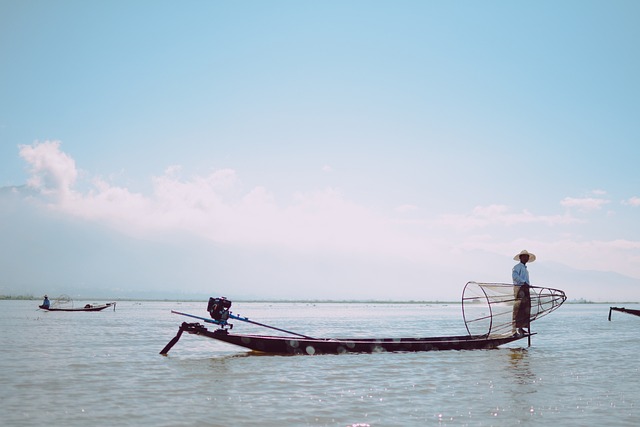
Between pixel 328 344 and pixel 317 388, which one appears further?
pixel 328 344

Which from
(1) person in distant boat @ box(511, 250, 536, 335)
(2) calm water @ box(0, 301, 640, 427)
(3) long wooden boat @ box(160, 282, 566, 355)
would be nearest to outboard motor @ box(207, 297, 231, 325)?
(3) long wooden boat @ box(160, 282, 566, 355)

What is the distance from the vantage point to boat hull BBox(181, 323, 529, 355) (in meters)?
16.2

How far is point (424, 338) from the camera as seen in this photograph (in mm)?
18484

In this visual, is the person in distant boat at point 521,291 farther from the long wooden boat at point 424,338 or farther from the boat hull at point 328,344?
the boat hull at point 328,344

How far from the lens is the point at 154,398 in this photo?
10.2 metres

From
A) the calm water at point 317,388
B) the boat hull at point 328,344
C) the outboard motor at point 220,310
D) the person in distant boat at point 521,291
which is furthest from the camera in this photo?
the person in distant boat at point 521,291

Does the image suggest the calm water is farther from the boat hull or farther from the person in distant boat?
the person in distant boat

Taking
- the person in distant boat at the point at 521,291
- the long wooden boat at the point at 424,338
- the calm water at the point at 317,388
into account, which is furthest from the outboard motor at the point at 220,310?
the person in distant boat at the point at 521,291

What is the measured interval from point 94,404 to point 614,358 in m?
15.9

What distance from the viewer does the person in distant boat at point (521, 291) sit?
19.0 meters

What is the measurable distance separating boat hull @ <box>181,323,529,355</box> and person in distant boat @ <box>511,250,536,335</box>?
1.26 meters

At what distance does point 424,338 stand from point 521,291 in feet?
13.3

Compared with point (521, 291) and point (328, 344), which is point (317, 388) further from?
point (521, 291)

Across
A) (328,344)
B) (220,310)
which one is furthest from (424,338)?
(220,310)
